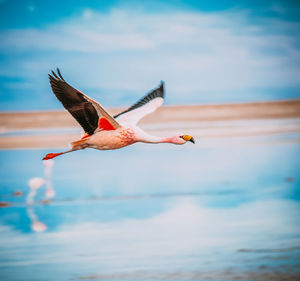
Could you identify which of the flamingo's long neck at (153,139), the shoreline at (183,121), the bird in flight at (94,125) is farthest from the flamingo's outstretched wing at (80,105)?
the shoreline at (183,121)

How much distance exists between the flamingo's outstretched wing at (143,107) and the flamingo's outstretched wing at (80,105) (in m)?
0.31

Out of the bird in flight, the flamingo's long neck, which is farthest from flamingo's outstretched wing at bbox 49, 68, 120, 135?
the flamingo's long neck

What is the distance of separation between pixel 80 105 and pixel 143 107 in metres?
0.97

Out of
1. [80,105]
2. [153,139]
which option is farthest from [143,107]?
[80,105]

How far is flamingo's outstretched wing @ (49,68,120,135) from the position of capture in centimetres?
390

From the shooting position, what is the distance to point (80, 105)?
4.00 metres

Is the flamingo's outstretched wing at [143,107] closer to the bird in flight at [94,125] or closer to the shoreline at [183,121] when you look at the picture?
the bird in flight at [94,125]

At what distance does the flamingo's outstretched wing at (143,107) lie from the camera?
4.48m

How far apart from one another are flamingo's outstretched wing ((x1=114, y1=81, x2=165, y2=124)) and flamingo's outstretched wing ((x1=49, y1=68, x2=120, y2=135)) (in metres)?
0.31

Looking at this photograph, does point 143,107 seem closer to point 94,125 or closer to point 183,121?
point 94,125

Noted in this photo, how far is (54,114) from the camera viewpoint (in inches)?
415

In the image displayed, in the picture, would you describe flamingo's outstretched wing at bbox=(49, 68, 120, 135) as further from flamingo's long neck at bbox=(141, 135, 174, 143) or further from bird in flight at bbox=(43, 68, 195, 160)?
flamingo's long neck at bbox=(141, 135, 174, 143)

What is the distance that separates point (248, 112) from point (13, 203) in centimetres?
488

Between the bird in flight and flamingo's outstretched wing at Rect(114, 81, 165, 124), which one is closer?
the bird in flight
